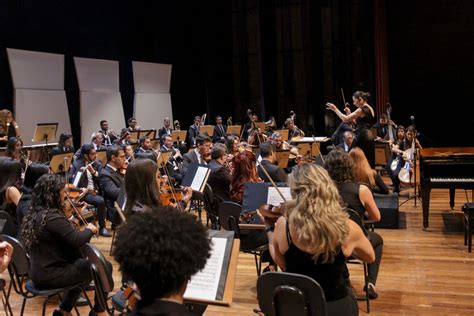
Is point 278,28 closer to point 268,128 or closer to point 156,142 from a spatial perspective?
point 268,128

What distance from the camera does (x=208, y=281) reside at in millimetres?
2586

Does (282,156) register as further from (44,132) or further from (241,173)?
(44,132)

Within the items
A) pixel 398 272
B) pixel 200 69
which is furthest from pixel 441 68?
pixel 398 272

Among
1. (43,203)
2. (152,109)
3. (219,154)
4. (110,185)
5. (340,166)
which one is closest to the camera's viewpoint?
→ (43,203)

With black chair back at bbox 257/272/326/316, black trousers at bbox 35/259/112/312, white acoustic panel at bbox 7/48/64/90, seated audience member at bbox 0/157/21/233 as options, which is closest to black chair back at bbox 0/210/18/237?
seated audience member at bbox 0/157/21/233

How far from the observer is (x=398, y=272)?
538 cm

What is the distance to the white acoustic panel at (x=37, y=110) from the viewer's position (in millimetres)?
11281

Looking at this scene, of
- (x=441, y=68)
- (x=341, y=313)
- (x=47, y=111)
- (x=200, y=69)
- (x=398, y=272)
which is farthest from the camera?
(x=200, y=69)

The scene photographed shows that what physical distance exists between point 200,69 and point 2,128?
27.5 feet

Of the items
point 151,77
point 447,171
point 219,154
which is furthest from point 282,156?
point 151,77

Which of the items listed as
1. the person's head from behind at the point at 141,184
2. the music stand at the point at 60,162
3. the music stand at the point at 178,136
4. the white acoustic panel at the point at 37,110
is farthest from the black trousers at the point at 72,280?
the music stand at the point at 178,136

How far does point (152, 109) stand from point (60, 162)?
764 cm

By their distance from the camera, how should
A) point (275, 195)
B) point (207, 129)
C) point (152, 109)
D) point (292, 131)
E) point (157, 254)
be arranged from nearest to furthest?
point (157, 254)
point (275, 195)
point (292, 131)
point (207, 129)
point (152, 109)

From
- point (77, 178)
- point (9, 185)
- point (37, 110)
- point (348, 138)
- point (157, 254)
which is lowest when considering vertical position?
point (77, 178)
